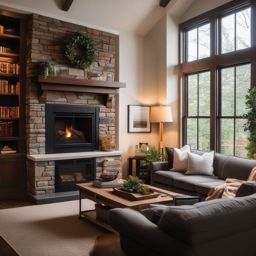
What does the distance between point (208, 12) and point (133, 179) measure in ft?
12.8

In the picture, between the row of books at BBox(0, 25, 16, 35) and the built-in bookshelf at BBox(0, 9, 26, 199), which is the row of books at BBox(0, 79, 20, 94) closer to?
the built-in bookshelf at BBox(0, 9, 26, 199)

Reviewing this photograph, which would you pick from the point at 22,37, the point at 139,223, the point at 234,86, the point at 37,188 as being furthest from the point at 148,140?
the point at 139,223

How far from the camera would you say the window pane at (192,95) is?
22.0 feet

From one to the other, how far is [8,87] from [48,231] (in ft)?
9.42

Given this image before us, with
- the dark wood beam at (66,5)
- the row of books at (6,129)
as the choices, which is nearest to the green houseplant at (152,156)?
the row of books at (6,129)

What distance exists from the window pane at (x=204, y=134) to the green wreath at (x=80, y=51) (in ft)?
8.13

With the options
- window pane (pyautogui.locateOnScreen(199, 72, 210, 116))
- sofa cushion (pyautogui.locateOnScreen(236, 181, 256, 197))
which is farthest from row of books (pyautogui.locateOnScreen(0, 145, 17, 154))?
sofa cushion (pyautogui.locateOnScreen(236, 181, 256, 197))

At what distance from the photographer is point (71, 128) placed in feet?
20.8

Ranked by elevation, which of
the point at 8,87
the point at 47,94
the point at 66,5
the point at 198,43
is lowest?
the point at 47,94

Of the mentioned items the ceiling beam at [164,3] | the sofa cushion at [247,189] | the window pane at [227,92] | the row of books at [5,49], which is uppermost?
the ceiling beam at [164,3]

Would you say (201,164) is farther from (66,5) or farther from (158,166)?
(66,5)

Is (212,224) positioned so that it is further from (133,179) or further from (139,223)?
(133,179)

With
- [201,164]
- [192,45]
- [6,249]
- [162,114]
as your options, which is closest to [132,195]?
[6,249]

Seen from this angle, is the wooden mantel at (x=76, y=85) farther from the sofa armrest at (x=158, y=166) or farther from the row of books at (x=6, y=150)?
the sofa armrest at (x=158, y=166)
